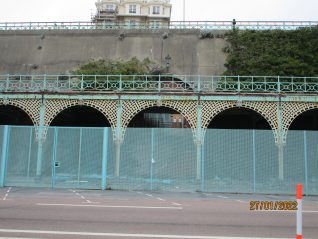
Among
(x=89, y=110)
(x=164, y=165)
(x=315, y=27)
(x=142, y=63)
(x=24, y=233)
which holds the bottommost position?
(x=24, y=233)

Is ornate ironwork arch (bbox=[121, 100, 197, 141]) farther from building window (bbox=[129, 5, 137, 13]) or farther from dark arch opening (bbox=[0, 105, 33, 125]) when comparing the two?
building window (bbox=[129, 5, 137, 13])

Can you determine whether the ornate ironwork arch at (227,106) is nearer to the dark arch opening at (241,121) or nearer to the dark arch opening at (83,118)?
the dark arch opening at (241,121)

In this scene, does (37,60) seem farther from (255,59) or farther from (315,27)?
(315,27)

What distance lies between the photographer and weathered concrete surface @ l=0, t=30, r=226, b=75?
29172 mm

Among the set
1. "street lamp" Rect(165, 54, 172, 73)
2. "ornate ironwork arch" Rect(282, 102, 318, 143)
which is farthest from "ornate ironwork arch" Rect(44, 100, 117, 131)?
"street lamp" Rect(165, 54, 172, 73)

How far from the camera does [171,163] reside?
48.0ft

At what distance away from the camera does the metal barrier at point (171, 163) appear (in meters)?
14.5

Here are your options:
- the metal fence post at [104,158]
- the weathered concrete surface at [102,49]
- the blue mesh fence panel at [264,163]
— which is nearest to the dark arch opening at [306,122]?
the weathered concrete surface at [102,49]

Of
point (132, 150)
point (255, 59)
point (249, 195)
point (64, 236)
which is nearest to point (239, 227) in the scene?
point (64, 236)

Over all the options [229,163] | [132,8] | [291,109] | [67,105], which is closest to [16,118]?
[67,105]

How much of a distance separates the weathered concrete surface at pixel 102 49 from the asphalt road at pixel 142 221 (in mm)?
20312

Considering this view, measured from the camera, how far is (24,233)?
6188 mm

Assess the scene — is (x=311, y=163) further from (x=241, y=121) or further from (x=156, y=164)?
(x=241, y=121)

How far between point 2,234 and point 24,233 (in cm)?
34
